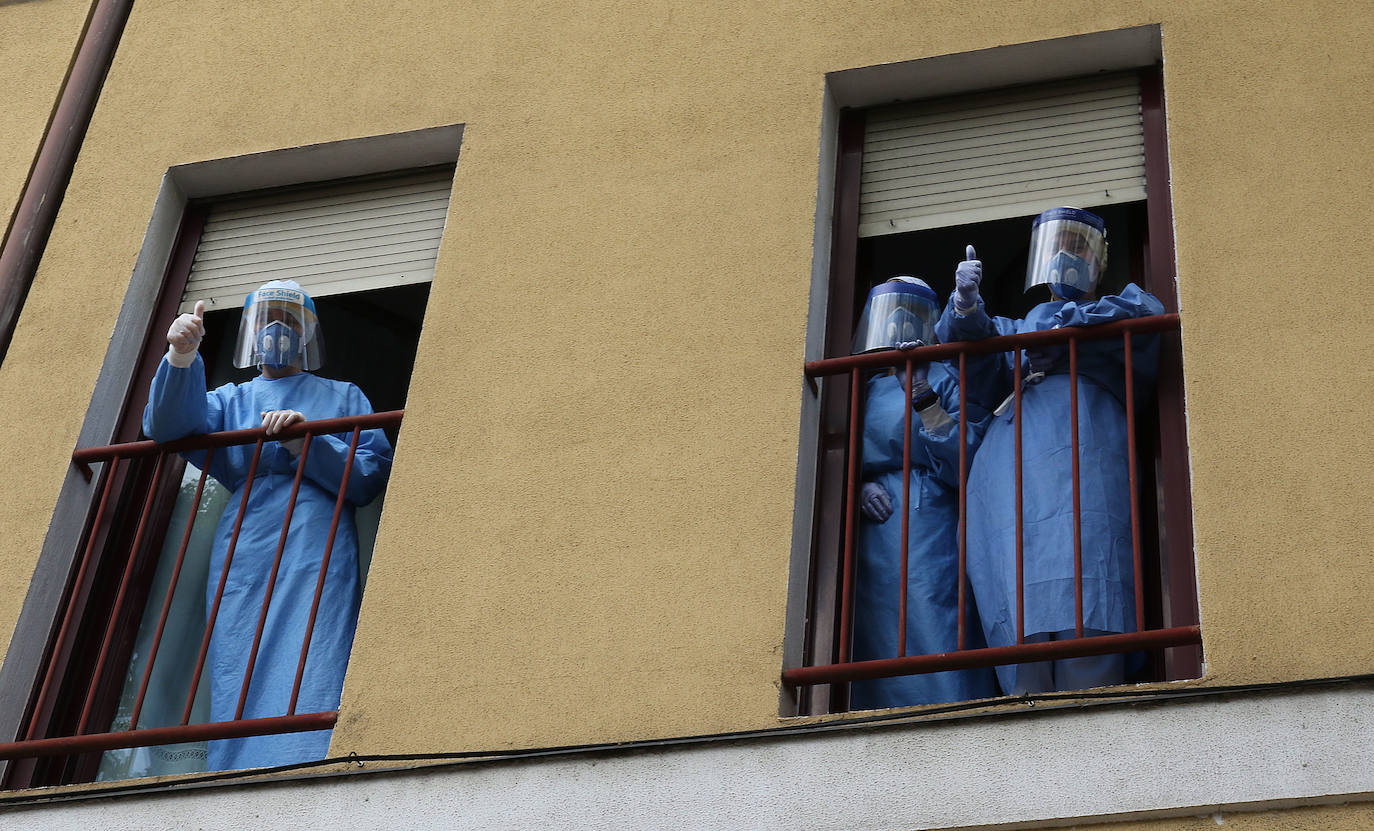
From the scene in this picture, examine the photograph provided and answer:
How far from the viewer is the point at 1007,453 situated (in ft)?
18.4

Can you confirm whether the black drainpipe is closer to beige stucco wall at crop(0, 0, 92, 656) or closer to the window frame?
beige stucco wall at crop(0, 0, 92, 656)

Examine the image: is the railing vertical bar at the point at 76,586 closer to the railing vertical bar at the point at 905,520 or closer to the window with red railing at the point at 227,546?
the window with red railing at the point at 227,546

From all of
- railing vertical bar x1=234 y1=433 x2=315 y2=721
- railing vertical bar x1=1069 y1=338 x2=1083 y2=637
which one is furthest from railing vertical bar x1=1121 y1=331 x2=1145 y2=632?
railing vertical bar x1=234 y1=433 x2=315 y2=721

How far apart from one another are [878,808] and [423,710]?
139 cm

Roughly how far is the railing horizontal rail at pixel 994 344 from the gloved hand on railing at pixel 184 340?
78.6 inches

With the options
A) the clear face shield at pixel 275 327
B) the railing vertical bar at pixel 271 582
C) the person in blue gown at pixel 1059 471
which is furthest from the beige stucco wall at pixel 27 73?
the person in blue gown at pixel 1059 471

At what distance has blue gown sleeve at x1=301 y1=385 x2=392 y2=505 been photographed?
Answer: 6.32m

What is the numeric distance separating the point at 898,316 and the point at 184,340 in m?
2.28

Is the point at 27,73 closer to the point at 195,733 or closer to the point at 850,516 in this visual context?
the point at 195,733

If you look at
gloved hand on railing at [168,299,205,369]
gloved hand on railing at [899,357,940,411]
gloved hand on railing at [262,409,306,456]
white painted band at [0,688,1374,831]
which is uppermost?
gloved hand on railing at [168,299,205,369]

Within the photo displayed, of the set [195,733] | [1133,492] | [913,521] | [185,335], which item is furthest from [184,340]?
[1133,492]

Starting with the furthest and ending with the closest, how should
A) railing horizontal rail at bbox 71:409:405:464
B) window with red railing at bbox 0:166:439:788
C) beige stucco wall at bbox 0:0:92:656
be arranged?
1. beige stucco wall at bbox 0:0:92:656
2. railing horizontal rail at bbox 71:409:405:464
3. window with red railing at bbox 0:166:439:788

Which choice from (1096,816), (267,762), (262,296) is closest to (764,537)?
(1096,816)

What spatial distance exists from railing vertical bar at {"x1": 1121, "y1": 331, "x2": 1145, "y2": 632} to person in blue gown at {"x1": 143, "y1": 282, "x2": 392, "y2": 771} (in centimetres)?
246
